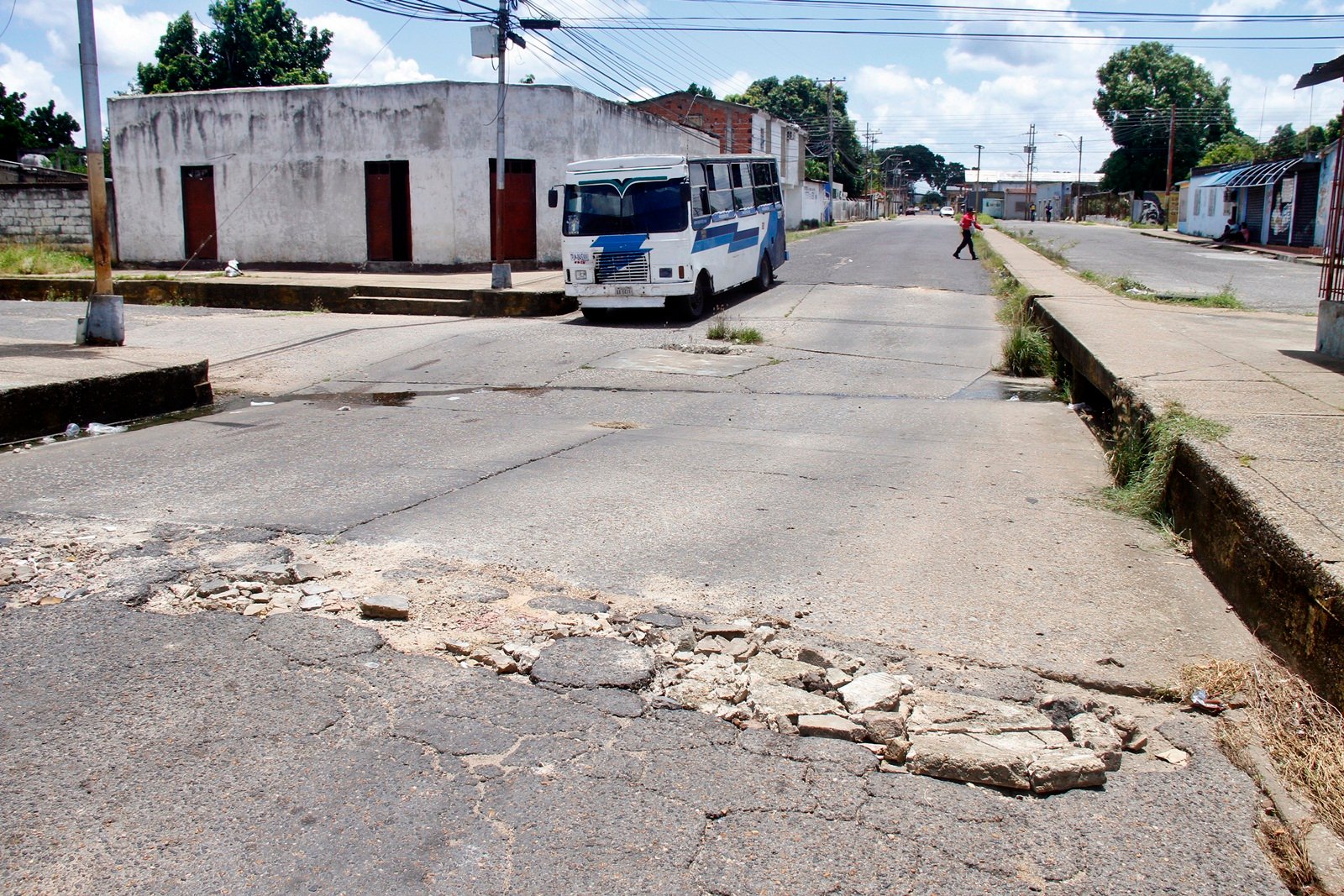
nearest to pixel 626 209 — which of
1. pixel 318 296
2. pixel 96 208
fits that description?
pixel 318 296

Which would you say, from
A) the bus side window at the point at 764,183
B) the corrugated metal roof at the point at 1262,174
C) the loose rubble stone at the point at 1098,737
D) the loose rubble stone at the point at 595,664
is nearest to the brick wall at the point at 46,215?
the bus side window at the point at 764,183

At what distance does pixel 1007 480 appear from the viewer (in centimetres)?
716

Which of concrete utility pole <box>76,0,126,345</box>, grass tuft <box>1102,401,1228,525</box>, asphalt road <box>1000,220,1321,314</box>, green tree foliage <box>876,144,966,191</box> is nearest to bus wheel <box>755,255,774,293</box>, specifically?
asphalt road <box>1000,220,1321,314</box>

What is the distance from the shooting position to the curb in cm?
852

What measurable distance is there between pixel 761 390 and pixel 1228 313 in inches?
346

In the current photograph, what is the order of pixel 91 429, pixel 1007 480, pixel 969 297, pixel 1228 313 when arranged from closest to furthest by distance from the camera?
pixel 1007 480
pixel 91 429
pixel 1228 313
pixel 969 297

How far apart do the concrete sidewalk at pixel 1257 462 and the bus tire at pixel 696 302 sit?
6.22m

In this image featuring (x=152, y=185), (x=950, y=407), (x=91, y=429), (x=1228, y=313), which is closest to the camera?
(x=91, y=429)

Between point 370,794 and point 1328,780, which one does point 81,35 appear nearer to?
point 370,794

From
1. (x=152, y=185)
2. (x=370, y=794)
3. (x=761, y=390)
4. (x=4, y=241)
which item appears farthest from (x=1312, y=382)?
(x=4, y=241)

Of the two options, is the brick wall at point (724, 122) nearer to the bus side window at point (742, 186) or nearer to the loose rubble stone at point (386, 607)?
the bus side window at point (742, 186)

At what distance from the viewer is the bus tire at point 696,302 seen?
54.7 ft

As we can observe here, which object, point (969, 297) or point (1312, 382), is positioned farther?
point (969, 297)

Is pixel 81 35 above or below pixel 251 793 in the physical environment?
above
